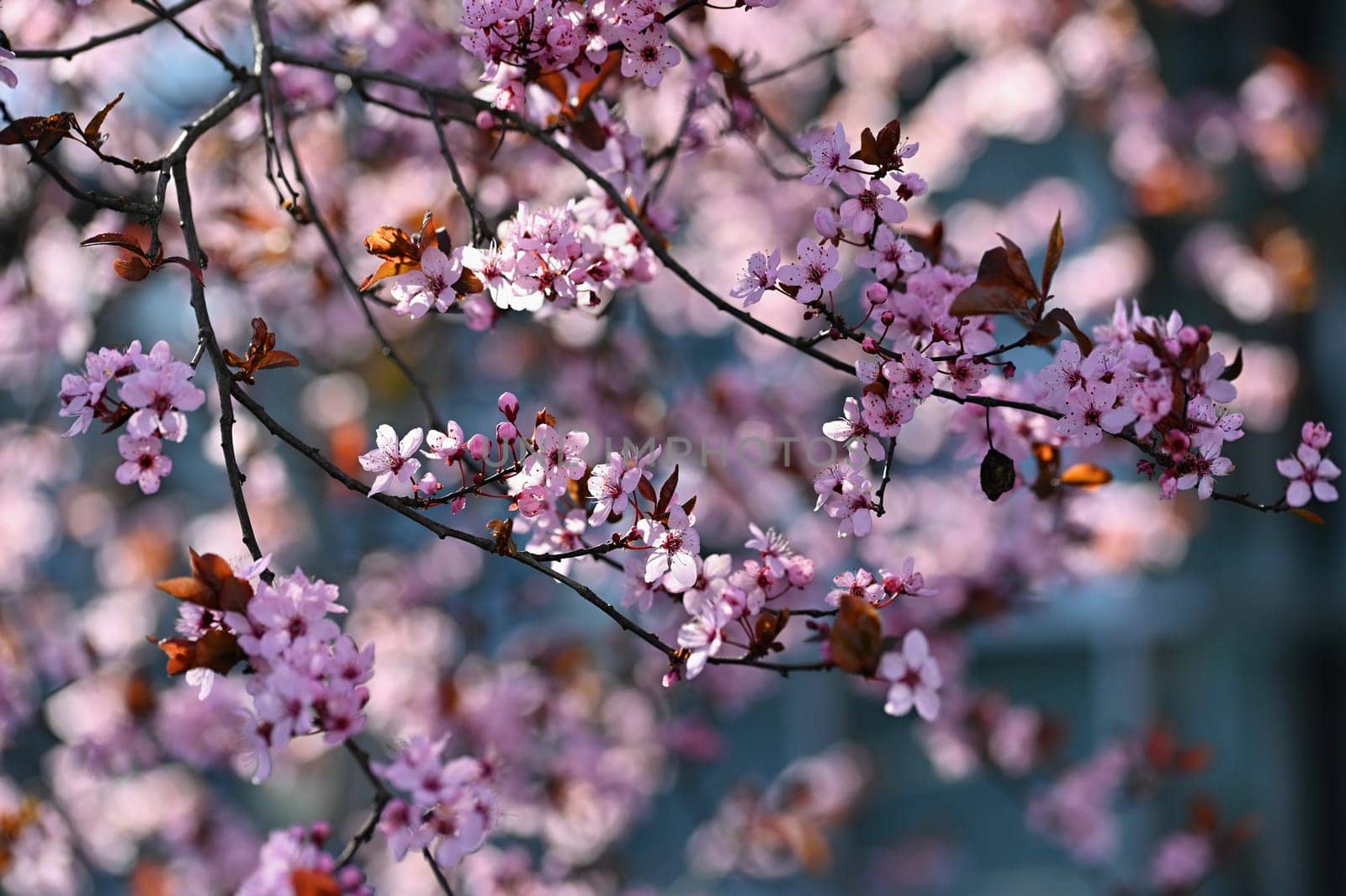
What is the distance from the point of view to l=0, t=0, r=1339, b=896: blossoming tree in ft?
3.24

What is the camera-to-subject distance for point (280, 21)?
181 centimetres

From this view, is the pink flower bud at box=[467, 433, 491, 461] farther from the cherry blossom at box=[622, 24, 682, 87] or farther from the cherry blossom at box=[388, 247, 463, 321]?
the cherry blossom at box=[622, 24, 682, 87]

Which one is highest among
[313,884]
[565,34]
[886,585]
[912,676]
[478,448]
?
[565,34]

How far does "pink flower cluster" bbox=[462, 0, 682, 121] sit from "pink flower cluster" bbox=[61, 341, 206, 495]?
1.38 ft

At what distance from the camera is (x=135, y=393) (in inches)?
36.6

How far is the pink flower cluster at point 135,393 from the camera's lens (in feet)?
3.05

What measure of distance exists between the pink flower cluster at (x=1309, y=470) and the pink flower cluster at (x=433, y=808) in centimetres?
80

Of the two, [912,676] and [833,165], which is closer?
[912,676]

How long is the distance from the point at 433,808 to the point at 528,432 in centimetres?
91

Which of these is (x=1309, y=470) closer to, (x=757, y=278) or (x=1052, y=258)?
(x=1052, y=258)


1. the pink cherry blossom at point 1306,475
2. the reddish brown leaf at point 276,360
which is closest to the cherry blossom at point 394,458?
the reddish brown leaf at point 276,360

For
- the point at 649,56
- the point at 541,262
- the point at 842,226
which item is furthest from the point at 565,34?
the point at 842,226

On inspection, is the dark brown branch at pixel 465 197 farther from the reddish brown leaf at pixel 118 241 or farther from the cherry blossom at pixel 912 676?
the cherry blossom at pixel 912 676

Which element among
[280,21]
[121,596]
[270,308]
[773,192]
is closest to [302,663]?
[280,21]
